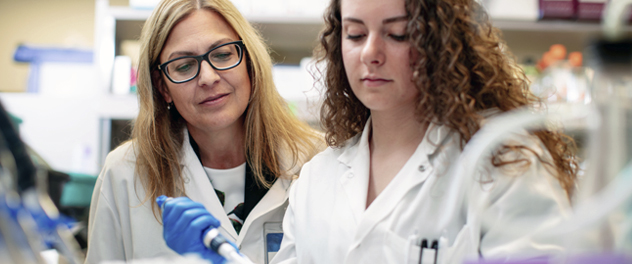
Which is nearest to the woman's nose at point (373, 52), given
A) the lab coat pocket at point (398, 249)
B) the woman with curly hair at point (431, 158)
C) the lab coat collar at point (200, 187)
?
the woman with curly hair at point (431, 158)

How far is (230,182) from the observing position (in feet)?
5.32

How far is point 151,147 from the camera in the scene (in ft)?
5.22

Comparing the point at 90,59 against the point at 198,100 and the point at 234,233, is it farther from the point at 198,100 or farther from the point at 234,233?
the point at 234,233

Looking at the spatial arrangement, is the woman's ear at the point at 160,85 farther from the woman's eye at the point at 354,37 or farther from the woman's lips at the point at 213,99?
the woman's eye at the point at 354,37

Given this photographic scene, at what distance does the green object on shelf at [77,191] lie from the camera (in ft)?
6.93

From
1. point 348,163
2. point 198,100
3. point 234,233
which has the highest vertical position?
point 198,100

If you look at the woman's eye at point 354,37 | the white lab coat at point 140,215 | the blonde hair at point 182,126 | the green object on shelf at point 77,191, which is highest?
the woman's eye at point 354,37

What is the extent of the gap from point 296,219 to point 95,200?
84 cm

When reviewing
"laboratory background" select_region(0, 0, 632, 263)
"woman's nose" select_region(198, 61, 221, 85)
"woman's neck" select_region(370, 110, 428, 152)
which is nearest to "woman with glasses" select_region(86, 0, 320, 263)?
"woman's nose" select_region(198, 61, 221, 85)

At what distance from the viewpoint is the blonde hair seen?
5.10 ft

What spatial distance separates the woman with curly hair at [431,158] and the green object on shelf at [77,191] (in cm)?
141

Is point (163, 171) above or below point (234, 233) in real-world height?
above

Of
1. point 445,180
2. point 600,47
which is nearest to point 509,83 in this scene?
point 445,180

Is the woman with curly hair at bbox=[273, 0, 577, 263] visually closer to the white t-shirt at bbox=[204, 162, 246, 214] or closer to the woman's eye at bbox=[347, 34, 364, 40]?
the woman's eye at bbox=[347, 34, 364, 40]
